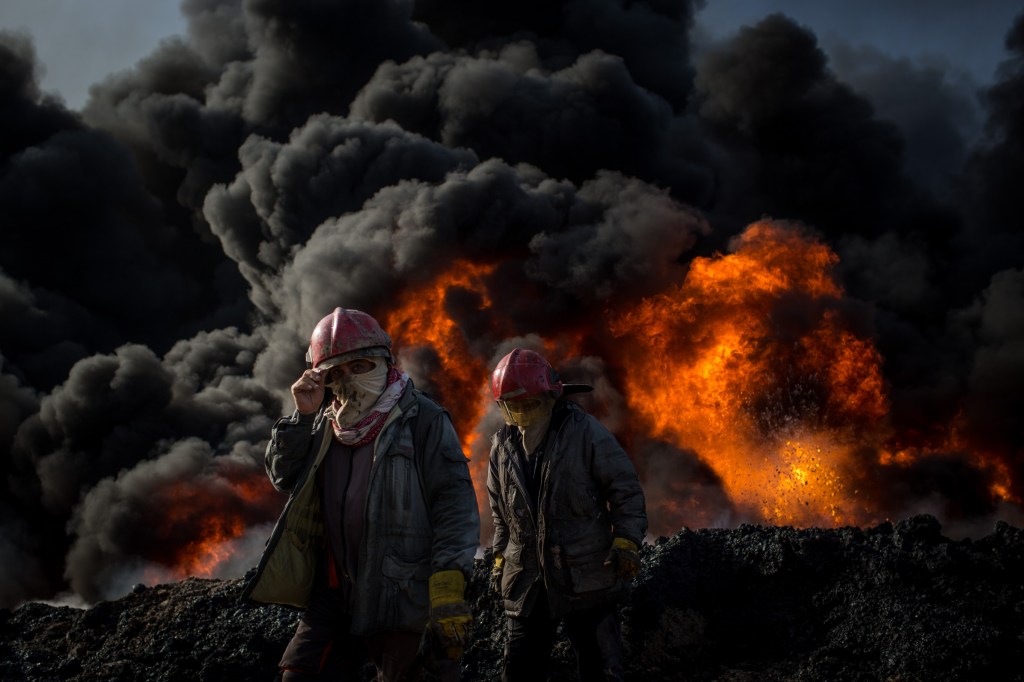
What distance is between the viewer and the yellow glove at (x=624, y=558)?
500cm

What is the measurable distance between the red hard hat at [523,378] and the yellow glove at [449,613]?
196cm

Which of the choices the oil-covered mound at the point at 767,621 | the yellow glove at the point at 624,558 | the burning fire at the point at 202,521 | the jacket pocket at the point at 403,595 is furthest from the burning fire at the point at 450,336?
the jacket pocket at the point at 403,595

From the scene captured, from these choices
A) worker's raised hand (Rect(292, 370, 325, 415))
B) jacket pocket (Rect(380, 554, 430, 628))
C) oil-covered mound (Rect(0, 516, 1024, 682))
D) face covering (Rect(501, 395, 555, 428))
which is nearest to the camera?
jacket pocket (Rect(380, 554, 430, 628))

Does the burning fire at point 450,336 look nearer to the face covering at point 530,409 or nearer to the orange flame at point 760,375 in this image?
the orange flame at point 760,375

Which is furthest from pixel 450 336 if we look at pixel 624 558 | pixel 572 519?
pixel 624 558

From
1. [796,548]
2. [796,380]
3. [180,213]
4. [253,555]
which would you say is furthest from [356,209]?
[796,548]

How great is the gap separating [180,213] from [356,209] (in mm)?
20661

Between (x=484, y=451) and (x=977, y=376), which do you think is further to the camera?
(x=977, y=376)

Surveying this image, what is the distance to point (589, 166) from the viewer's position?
32.9 m

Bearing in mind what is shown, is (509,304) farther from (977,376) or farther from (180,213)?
(180,213)

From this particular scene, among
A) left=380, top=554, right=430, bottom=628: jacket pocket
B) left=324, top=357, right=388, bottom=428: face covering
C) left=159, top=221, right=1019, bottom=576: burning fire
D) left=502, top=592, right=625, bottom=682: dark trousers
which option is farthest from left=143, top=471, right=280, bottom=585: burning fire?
left=380, top=554, right=430, bottom=628: jacket pocket

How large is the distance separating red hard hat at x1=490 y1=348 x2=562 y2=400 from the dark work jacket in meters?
0.25

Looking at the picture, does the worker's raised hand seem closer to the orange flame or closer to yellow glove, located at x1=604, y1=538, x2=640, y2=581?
yellow glove, located at x1=604, y1=538, x2=640, y2=581

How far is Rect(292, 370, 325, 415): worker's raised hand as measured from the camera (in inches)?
153
